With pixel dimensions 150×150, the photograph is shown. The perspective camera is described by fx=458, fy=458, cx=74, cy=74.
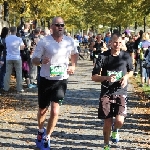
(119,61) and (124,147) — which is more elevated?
(119,61)

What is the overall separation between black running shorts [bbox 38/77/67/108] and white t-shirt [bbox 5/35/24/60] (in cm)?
632

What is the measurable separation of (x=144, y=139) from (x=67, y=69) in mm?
1956

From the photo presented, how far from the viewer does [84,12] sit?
188ft

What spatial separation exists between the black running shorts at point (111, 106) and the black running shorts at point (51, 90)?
2.26ft

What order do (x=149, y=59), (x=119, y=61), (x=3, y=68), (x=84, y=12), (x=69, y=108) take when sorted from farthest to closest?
(x=84, y=12), (x=3, y=68), (x=149, y=59), (x=69, y=108), (x=119, y=61)

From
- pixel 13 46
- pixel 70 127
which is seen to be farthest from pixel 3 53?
pixel 70 127

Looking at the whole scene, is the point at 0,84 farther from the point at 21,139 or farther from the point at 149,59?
the point at 21,139

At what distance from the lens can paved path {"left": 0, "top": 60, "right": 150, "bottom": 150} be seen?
7.46 m

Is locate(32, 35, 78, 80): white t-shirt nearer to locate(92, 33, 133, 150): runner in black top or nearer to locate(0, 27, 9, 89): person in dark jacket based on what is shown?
locate(92, 33, 133, 150): runner in black top

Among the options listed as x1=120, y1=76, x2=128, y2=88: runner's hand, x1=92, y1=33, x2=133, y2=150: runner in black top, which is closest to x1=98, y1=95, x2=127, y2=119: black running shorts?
x1=92, y1=33, x2=133, y2=150: runner in black top

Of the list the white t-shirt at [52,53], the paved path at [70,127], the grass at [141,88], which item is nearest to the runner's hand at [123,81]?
the white t-shirt at [52,53]

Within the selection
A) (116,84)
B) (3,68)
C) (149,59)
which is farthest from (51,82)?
(3,68)

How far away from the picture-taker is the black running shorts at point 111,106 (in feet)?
22.3

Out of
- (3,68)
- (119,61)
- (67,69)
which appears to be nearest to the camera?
(119,61)
